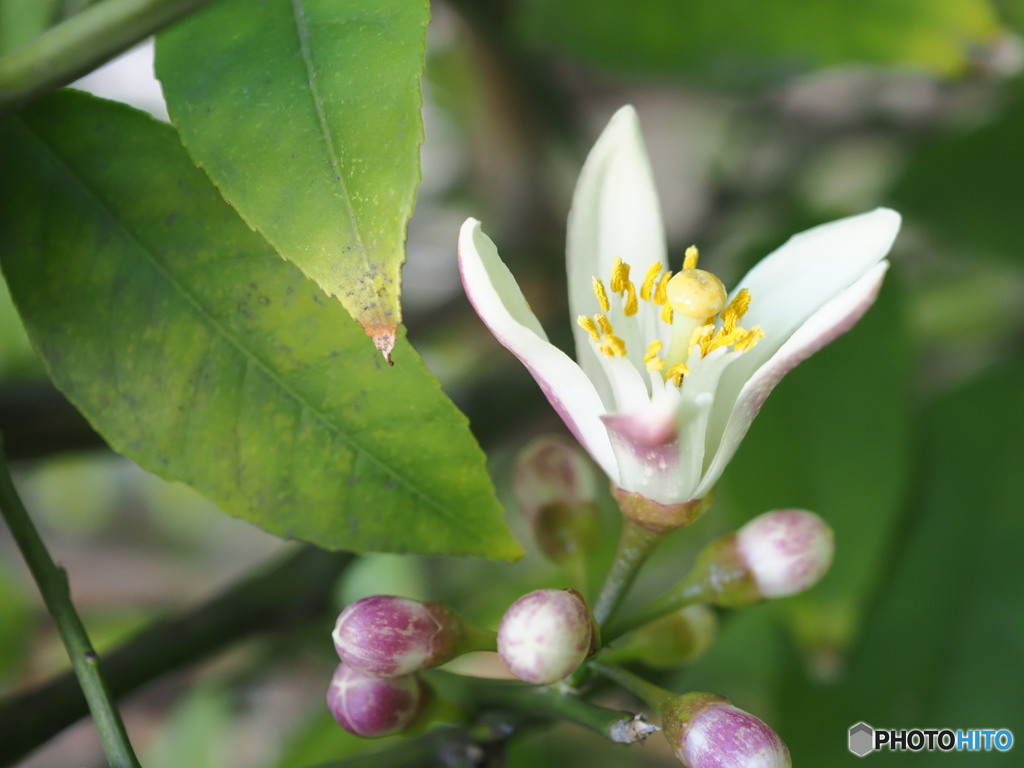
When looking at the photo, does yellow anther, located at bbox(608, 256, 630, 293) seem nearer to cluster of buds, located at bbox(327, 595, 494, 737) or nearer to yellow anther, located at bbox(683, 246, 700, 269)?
yellow anther, located at bbox(683, 246, 700, 269)

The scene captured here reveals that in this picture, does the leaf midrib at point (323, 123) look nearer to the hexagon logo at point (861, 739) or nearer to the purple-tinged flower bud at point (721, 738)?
the purple-tinged flower bud at point (721, 738)

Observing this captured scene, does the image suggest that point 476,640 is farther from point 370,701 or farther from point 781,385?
point 781,385

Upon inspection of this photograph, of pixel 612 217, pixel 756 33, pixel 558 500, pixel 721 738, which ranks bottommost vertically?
pixel 721 738

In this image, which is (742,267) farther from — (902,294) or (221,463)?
(221,463)

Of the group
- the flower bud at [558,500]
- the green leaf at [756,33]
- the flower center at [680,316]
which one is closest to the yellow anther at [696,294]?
the flower center at [680,316]

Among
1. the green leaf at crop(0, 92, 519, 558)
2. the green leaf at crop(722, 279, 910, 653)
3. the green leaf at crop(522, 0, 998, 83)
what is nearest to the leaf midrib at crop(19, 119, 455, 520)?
the green leaf at crop(0, 92, 519, 558)

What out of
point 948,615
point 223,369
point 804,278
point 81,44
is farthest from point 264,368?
point 948,615
